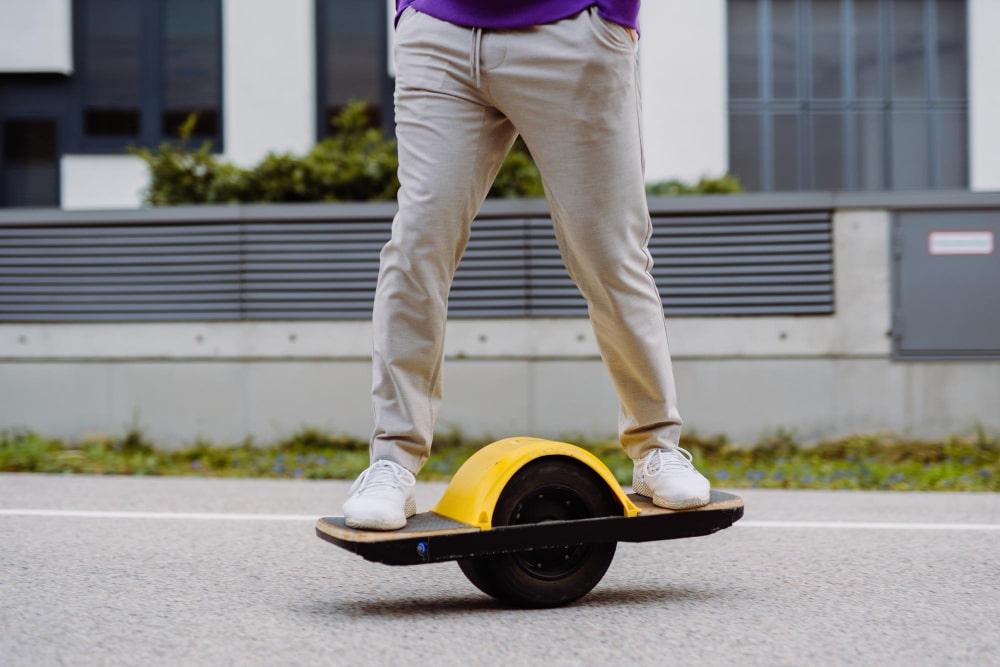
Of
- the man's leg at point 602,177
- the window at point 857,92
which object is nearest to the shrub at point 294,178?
the man's leg at point 602,177

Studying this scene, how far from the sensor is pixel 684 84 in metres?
12.3

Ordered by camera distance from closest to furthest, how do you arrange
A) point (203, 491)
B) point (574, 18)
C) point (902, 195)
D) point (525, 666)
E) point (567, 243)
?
point (525, 666), point (574, 18), point (567, 243), point (203, 491), point (902, 195)

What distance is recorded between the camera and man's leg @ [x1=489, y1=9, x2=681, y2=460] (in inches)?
107

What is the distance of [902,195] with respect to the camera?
22.5 feet

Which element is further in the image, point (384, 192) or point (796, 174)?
point (796, 174)

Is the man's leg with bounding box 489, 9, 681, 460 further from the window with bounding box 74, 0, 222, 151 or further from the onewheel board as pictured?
the window with bounding box 74, 0, 222, 151

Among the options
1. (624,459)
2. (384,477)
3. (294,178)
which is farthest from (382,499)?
(294,178)

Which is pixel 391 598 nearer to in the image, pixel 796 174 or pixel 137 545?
pixel 137 545

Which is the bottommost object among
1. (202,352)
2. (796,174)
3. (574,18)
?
(202,352)

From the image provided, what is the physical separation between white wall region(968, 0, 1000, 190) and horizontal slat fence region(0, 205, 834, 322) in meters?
6.98

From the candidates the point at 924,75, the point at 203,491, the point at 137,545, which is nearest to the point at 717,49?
the point at 924,75

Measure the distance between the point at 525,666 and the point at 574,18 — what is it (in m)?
1.42

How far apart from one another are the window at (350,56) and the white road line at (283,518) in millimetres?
8550

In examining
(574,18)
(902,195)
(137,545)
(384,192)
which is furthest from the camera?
(384,192)
